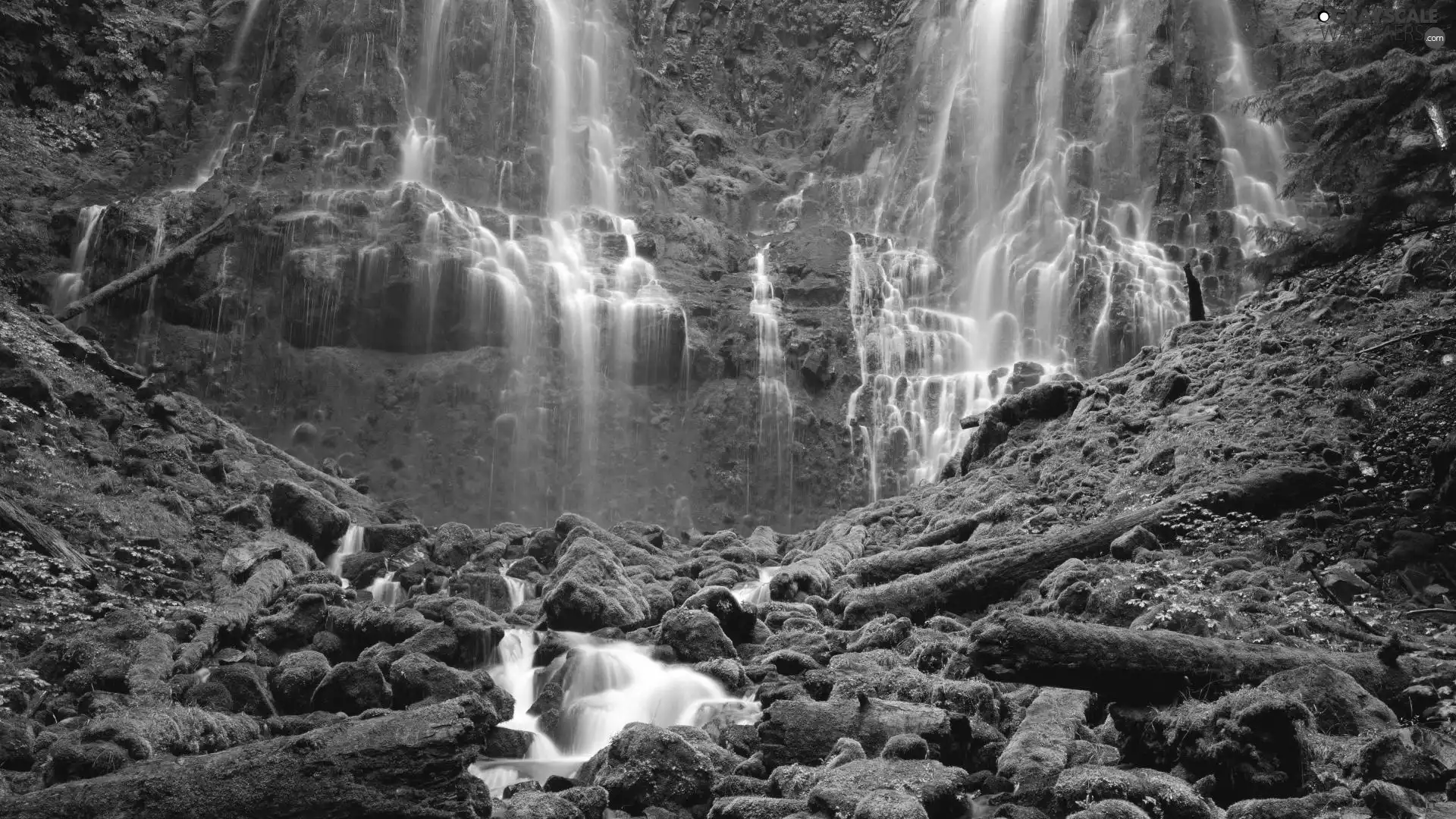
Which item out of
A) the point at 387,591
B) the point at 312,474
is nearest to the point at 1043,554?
the point at 387,591

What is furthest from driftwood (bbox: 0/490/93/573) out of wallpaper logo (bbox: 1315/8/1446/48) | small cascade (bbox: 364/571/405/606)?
wallpaper logo (bbox: 1315/8/1446/48)

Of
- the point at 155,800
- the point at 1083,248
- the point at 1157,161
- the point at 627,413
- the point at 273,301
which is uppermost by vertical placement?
the point at 1157,161

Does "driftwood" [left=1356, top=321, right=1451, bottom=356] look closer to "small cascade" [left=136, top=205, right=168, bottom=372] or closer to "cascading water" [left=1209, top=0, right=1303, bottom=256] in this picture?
"cascading water" [left=1209, top=0, right=1303, bottom=256]

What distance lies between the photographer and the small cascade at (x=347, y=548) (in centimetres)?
1648

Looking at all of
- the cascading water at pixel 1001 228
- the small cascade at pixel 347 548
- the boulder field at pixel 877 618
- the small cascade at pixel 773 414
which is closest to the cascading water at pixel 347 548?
the small cascade at pixel 347 548

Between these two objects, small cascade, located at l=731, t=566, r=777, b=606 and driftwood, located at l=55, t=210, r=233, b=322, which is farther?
driftwood, located at l=55, t=210, r=233, b=322

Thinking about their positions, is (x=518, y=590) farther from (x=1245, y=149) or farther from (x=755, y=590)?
(x=1245, y=149)

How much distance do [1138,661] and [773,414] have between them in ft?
76.3

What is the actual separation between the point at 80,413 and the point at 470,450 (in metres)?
12.6

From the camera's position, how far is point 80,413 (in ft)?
49.6

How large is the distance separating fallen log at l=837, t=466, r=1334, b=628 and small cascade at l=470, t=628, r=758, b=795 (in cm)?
252

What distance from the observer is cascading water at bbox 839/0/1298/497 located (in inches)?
1090

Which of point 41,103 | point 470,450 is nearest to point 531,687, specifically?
point 470,450

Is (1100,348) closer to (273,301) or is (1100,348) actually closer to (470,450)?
(470,450)
